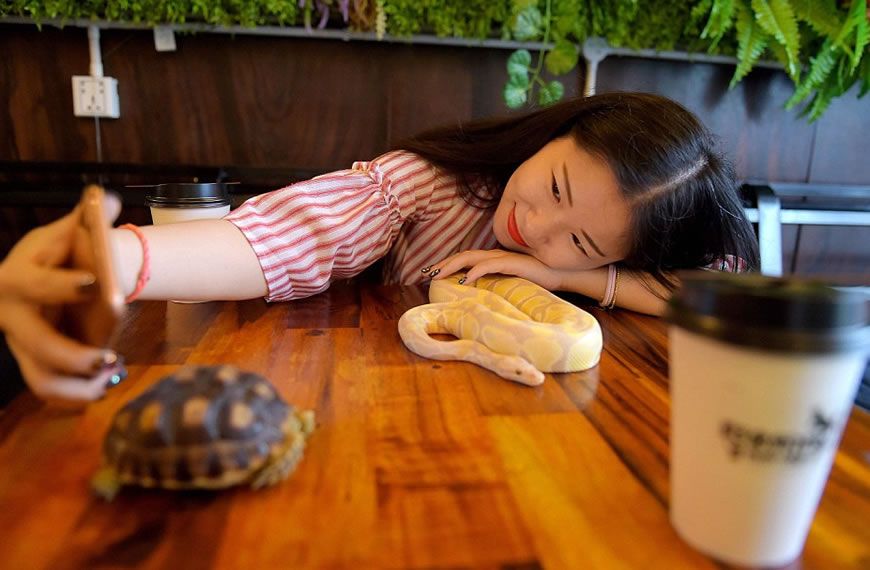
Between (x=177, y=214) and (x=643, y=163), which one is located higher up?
(x=643, y=163)

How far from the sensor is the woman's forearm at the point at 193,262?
2.47ft

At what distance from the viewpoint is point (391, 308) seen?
1064 mm

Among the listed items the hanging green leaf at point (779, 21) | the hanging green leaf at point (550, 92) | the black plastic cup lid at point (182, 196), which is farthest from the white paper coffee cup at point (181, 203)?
the hanging green leaf at point (779, 21)

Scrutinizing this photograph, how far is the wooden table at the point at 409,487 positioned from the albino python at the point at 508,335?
1.0 inches

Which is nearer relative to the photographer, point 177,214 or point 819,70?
point 177,214

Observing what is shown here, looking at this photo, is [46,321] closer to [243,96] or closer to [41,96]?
[243,96]

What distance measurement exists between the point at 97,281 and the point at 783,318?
514mm

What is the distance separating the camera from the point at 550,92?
6.57ft

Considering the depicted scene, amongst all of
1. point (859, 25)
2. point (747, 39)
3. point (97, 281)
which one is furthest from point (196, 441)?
point (859, 25)

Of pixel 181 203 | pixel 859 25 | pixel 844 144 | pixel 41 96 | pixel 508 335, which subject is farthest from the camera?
pixel 844 144

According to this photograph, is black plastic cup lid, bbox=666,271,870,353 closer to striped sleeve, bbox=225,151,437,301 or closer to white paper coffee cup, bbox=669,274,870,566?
white paper coffee cup, bbox=669,274,870,566

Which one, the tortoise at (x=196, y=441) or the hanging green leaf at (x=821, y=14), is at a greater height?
the hanging green leaf at (x=821, y=14)

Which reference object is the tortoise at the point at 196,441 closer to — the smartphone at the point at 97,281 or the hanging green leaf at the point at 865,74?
the smartphone at the point at 97,281

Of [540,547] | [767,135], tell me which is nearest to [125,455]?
[540,547]
